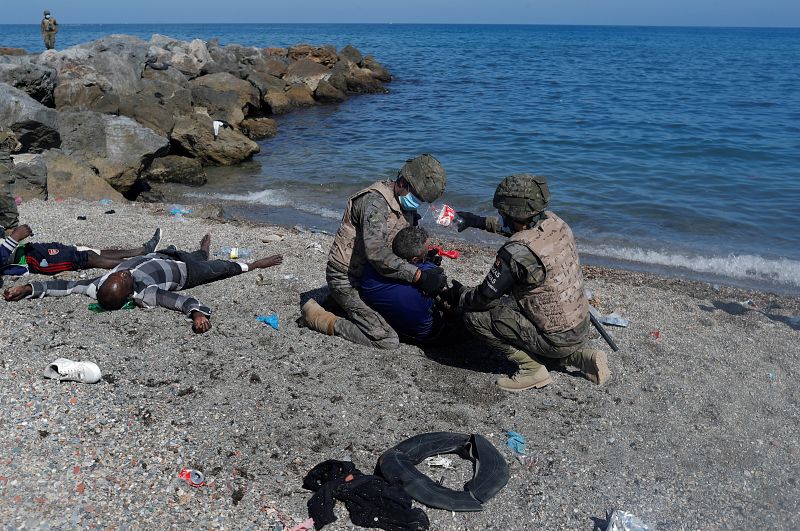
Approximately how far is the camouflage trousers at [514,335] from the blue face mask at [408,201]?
1029mm

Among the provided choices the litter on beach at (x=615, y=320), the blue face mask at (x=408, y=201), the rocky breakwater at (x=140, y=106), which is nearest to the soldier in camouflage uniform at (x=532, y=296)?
the blue face mask at (x=408, y=201)

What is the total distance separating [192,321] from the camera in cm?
646

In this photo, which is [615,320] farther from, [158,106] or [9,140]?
[158,106]

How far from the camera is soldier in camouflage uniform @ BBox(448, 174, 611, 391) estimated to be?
5.21 meters

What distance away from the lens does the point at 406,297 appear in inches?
233

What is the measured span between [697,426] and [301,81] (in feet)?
89.6

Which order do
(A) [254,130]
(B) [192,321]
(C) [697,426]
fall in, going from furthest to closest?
(A) [254,130]
(B) [192,321]
(C) [697,426]

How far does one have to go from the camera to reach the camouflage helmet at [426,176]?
18.4ft

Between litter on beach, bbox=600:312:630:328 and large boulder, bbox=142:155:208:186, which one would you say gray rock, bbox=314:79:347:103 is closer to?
large boulder, bbox=142:155:208:186

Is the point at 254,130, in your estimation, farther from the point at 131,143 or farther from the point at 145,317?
the point at 145,317

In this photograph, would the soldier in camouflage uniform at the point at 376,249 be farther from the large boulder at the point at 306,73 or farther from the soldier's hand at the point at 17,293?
the large boulder at the point at 306,73

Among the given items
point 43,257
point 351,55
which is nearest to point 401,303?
point 43,257

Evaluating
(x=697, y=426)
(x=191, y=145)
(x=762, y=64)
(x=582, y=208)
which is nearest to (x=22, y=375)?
(x=697, y=426)

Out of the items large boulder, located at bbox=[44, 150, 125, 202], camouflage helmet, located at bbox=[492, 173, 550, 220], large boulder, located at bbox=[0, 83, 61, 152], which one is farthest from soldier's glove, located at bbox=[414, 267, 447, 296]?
large boulder, located at bbox=[0, 83, 61, 152]
